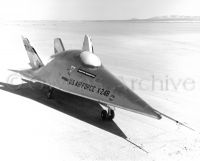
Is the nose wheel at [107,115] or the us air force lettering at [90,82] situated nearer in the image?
the us air force lettering at [90,82]

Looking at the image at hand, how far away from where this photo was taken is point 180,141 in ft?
27.3

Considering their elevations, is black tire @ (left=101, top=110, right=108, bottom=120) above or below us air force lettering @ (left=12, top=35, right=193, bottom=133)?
→ below

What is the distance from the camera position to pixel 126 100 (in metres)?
8.63

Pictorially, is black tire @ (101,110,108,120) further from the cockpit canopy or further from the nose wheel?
the cockpit canopy

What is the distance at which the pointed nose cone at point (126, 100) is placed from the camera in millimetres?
8141

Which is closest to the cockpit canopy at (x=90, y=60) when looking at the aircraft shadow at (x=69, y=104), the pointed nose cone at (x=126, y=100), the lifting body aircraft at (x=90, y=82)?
the lifting body aircraft at (x=90, y=82)

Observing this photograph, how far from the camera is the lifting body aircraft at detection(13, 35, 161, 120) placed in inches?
339

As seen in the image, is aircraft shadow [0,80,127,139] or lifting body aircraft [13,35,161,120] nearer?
lifting body aircraft [13,35,161,120]

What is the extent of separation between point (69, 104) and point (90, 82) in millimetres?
2011

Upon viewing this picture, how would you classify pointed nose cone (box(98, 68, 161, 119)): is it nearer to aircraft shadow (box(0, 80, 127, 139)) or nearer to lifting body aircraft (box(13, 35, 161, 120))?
lifting body aircraft (box(13, 35, 161, 120))

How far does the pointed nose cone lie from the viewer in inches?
320

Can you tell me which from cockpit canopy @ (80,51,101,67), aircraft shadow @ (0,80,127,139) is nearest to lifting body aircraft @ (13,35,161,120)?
cockpit canopy @ (80,51,101,67)

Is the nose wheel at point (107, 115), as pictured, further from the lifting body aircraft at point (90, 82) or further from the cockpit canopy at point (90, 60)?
the cockpit canopy at point (90, 60)

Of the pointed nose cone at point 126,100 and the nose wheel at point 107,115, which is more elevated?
the pointed nose cone at point 126,100
